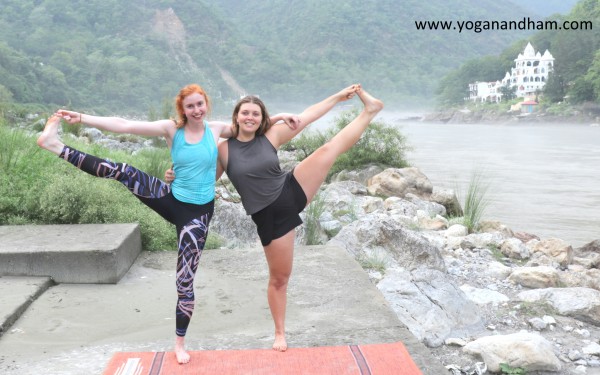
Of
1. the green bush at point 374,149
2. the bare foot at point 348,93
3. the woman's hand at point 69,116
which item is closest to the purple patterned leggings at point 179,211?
the woman's hand at point 69,116

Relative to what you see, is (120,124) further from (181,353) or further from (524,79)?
(524,79)

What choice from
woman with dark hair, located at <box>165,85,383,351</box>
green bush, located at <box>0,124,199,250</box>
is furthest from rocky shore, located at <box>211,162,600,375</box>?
woman with dark hair, located at <box>165,85,383,351</box>

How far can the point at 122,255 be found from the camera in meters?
5.20

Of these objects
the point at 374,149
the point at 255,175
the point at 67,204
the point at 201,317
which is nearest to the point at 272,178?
the point at 255,175

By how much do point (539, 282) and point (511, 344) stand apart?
8.80 ft

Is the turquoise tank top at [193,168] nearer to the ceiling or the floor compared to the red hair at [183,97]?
nearer to the floor

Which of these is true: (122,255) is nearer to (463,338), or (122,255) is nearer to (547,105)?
(463,338)

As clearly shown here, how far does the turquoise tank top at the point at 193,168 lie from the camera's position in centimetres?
354

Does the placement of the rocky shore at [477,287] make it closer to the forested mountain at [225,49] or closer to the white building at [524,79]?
the forested mountain at [225,49]

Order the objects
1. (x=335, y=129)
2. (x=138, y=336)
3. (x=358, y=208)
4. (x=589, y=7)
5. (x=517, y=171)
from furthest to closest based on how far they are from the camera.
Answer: (x=589, y=7)
(x=517, y=171)
(x=335, y=129)
(x=358, y=208)
(x=138, y=336)

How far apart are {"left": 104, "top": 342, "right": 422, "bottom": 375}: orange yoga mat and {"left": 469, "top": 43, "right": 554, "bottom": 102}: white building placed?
86356 millimetres

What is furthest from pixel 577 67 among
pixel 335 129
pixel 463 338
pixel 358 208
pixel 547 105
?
pixel 463 338

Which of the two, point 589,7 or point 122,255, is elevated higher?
point 589,7

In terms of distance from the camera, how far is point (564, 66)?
72.9 meters
